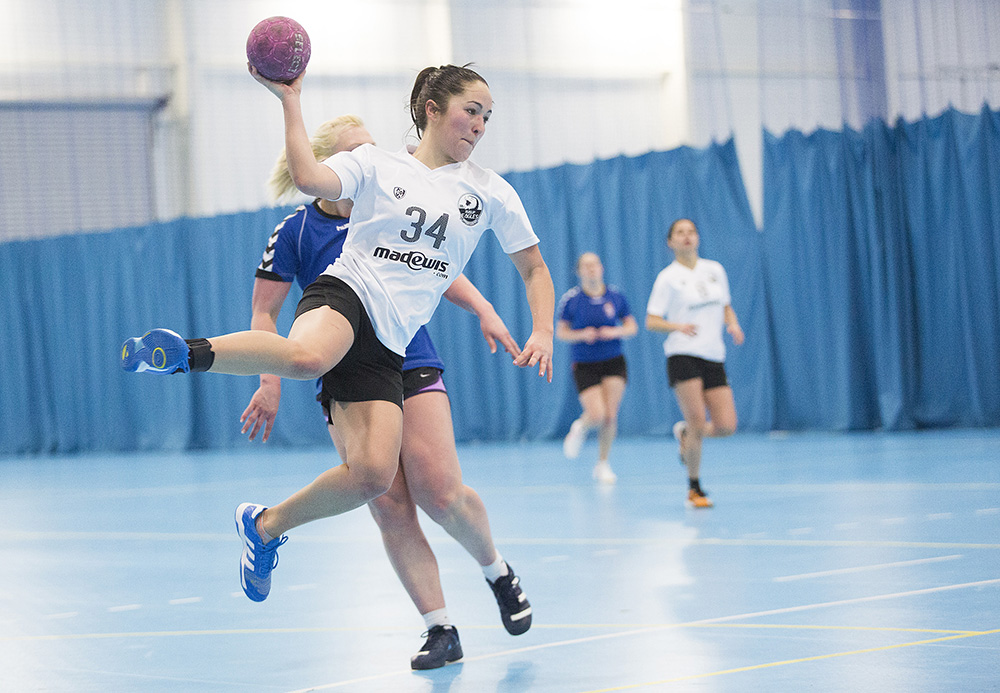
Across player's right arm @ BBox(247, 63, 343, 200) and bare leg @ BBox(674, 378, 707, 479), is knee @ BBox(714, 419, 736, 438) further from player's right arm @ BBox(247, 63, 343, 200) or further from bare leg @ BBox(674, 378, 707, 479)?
player's right arm @ BBox(247, 63, 343, 200)

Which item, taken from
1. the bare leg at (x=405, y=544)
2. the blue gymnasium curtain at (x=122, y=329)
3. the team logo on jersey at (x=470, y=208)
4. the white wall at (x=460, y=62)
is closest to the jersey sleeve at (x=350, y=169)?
the team logo on jersey at (x=470, y=208)

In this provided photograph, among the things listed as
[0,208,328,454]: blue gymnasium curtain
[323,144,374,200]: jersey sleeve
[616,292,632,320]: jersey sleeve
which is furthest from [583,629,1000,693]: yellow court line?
[0,208,328,454]: blue gymnasium curtain

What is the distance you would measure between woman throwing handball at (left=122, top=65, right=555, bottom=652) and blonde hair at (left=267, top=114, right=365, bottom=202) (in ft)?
1.30

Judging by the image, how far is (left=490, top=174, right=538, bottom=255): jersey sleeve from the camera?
11.5 feet

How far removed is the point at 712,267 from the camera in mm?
7613

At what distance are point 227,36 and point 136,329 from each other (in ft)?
13.3

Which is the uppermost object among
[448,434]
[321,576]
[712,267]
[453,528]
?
[712,267]

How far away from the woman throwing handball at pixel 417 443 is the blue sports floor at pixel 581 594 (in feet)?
0.60

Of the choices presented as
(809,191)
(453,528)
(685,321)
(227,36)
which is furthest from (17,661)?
(227,36)

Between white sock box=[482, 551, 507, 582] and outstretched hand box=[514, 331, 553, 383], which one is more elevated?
outstretched hand box=[514, 331, 553, 383]

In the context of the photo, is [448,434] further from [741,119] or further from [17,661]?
[741,119]

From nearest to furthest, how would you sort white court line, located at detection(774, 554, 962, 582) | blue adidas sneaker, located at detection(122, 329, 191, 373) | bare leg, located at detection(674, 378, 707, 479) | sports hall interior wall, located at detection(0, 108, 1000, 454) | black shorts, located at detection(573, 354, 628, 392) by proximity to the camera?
blue adidas sneaker, located at detection(122, 329, 191, 373) → white court line, located at detection(774, 554, 962, 582) → bare leg, located at detection(674, 378, 707, 479) → black shorts, located at detection(573, 354, 628, 392) → sports hall interior wall, located at detection(0, 108, 1000, 454)

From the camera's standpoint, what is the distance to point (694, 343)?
285 inches

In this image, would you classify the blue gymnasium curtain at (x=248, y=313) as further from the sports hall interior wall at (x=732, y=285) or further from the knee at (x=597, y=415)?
the knee at (x=597, y=415)
